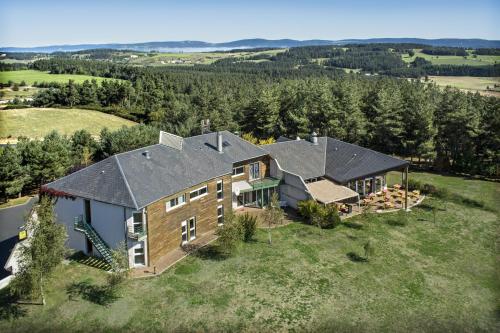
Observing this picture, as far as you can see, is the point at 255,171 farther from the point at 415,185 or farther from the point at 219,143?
the point at 415,185

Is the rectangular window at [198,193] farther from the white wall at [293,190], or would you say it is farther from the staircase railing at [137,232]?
the white wall at [293,190]

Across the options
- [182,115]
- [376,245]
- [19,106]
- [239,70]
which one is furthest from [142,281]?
[239,70]

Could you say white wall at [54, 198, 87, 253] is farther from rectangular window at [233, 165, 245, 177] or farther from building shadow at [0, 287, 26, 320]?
rectangular window at [233, 165, 245, 177]

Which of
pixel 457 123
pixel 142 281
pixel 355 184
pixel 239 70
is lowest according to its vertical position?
pixel 142 281

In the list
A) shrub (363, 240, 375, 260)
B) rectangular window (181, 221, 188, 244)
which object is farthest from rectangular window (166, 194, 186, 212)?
shrub (363, 240, 375, 260)

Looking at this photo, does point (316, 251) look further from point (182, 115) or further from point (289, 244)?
point (182, 115)

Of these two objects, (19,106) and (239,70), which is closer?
(19,106)
